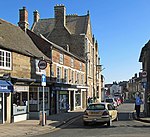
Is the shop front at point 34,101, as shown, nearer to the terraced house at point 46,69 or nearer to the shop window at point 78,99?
the terraced house at point 46,69

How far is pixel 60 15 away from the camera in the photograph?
49.2m

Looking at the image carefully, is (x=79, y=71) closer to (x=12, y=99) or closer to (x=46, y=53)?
(x=46, y=53)

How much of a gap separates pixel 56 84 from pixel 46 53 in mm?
3121

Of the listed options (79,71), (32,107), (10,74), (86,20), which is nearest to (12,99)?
(10,74)

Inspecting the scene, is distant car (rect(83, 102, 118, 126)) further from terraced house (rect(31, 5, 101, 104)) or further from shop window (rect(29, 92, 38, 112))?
terraced house (rect(31, 5, 101, 104))

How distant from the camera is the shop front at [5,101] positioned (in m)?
20.2

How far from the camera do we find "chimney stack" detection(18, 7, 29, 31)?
107 feet

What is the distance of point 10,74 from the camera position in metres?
22.1

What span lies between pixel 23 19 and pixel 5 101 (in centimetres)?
1398

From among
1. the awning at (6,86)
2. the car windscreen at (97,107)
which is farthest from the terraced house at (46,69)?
the car windscreen at (97,107)

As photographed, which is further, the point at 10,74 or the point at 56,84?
the point at 56,84

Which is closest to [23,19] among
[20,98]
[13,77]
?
[20,98]

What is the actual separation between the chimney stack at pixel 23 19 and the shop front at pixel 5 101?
12623mm

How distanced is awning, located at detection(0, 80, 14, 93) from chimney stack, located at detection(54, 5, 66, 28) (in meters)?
29.4
